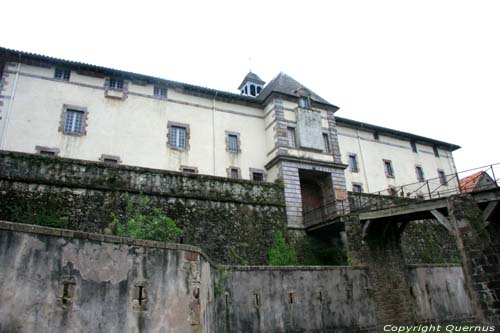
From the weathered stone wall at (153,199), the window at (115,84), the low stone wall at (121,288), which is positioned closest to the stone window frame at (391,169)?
the weathered stone wall at (153,199)

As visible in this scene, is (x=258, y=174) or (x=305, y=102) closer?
(x=258, y=174)

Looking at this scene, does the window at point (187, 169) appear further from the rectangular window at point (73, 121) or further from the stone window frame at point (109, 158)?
the rectangular window at point (73, 121)

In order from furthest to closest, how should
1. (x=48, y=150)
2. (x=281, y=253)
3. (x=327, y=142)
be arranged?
1. (x=327, y=142)
2. (x=48, y=150)
3. (x=281, y=253)

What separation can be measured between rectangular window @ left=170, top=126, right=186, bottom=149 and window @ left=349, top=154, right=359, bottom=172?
1164 centimetres

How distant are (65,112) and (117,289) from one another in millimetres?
12675

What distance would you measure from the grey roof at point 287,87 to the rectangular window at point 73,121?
9.88m

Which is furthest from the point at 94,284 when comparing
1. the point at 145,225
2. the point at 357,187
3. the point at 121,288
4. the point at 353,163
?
the point at 353,163

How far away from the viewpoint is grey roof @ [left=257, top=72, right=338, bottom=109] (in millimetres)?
20500

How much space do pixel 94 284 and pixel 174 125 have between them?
13074 millimetres

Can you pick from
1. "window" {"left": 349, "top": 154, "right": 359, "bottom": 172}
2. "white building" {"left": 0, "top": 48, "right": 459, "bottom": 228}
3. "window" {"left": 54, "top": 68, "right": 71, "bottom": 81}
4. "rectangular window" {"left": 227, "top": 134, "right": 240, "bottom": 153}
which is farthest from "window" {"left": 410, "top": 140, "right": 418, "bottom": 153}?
"window" {"left": 54, "top": 68, "right": 71, "bottom": 81}

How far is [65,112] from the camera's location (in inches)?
632

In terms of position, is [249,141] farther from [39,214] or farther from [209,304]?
[209,304]

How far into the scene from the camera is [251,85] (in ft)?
88.5

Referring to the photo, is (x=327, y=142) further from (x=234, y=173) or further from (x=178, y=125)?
(x=178, y=125)
